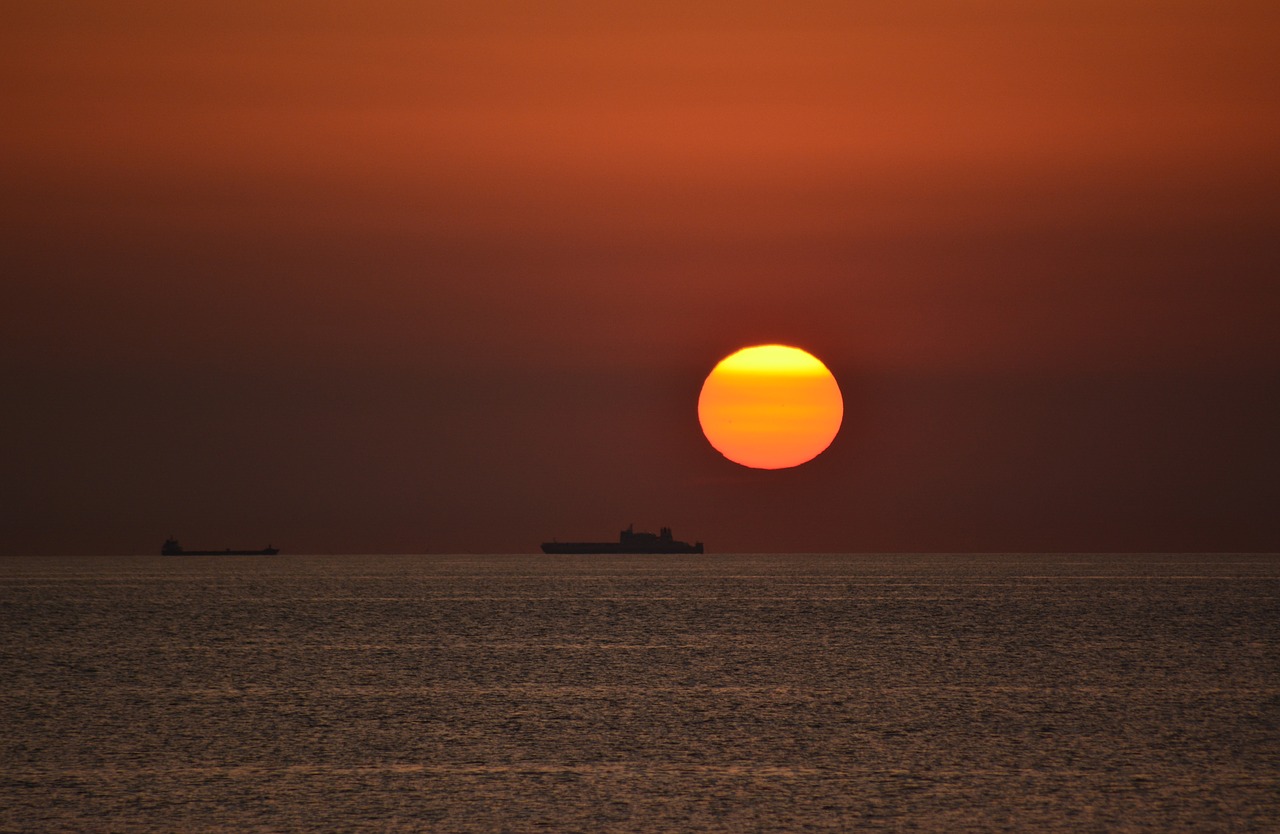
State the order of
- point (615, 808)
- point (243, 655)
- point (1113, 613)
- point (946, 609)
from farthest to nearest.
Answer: point (946, 609) → point (1113, 613) → point (243, 655) → point (615, 808)

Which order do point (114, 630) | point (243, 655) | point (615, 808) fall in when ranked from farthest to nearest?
point (114, 630) → point (243, 655) → point (615, 808)

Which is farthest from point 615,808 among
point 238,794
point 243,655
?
point 243,655

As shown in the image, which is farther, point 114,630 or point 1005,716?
point 114,630

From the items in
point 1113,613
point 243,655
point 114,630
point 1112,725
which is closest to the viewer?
point 1112,725

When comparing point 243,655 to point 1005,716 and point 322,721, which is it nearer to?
point 322,721

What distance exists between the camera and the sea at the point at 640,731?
88.2 ft

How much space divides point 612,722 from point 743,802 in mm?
13624

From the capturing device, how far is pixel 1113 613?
120062mm

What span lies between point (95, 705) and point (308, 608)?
9046 centimetres

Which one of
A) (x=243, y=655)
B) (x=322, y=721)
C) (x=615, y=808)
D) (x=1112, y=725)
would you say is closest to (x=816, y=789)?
(x=615, y=808)

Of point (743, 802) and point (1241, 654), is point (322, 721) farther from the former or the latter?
point (1241, 654)

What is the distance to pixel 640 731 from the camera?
127 feet

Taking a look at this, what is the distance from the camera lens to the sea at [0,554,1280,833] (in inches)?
1058

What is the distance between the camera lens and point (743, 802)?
1091 inches
